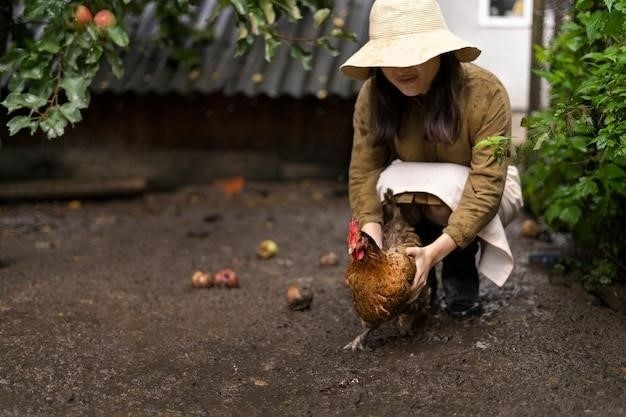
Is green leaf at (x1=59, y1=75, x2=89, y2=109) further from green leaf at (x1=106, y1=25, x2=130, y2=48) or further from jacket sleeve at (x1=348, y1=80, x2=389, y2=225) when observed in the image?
jacket sleeve at (x1=348, y1=80, x2=389, y2=225)

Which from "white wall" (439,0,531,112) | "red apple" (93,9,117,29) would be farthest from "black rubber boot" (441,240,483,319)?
"white wall" (439,0,531,112)

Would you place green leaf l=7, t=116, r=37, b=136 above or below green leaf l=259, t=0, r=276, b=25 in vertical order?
below

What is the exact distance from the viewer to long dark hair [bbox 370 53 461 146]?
10.8 feet

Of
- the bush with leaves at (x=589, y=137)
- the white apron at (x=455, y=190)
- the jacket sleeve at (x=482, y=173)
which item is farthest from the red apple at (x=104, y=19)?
the bush with leaves at (x=589, y=137)

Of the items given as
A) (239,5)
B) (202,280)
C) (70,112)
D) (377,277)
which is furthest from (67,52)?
(377,277)

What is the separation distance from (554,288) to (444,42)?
1.77 metres

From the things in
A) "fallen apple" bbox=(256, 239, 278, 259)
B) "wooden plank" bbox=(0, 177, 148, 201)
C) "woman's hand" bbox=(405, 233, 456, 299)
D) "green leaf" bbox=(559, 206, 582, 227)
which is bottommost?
"wooden plank" bbox=(0, 177, 148, 201)

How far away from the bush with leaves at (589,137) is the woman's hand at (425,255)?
60cm

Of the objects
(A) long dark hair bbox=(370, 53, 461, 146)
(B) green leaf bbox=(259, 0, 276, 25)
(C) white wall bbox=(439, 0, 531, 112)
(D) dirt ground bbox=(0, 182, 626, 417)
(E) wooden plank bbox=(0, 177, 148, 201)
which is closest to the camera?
(D) dirt ground bbox=(0, 182, 626, 417)

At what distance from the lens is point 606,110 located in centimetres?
286

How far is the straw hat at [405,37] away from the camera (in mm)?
3100

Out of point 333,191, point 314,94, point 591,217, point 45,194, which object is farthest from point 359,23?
point 591,217

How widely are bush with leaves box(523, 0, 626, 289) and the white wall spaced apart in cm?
470

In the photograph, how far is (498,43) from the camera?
9391 mm
